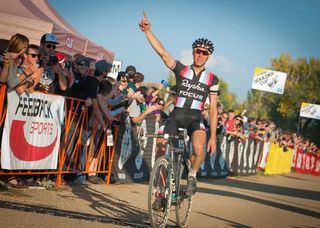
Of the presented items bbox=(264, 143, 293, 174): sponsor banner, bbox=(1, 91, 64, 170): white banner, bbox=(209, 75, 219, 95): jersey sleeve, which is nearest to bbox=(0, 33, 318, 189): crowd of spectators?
bbox=(1, 91, 64, 170): white banner

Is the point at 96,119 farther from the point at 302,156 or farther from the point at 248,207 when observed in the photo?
the point at 302,156

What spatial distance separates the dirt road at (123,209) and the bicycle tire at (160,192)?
345mm

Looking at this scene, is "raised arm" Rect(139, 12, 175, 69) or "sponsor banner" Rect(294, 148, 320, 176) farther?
"sponsor banner" Rect(294, 148, 320, 176)

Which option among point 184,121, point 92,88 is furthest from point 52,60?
point 184,121

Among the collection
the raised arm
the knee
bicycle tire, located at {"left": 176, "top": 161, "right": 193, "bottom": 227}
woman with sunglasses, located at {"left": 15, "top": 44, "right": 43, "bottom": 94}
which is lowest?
bicycle tire, located at {"left": 176, "top": 161, "right": 193, "bottom": 227}

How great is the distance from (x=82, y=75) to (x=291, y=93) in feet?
201

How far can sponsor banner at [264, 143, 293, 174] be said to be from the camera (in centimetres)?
2678

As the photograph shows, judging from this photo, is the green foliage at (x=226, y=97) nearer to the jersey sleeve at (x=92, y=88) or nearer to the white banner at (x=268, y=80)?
the white banner at (x=268, y=80)

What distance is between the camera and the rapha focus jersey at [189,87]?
8.34 metres

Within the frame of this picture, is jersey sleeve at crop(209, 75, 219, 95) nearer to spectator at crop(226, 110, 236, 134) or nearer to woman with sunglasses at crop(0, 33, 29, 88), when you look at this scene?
woman with sunglasses at crop(0, 33, 29, 88)

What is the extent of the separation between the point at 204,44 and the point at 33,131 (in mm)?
2897

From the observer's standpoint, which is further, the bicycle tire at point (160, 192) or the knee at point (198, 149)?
the knee at point (198, 149)

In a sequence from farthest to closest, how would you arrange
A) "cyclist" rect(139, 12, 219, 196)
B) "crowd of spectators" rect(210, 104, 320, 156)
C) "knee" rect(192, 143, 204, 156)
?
1. "crowd of spectators" rect(210, 104, 320, 156)
2. "cyclist" rect(139, 12, 219, 196)
3. "knee" rect(192, 143, 204, 156)

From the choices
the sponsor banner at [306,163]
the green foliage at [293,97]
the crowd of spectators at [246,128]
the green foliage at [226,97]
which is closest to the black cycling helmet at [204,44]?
the crowd of spectators at [246,128]
